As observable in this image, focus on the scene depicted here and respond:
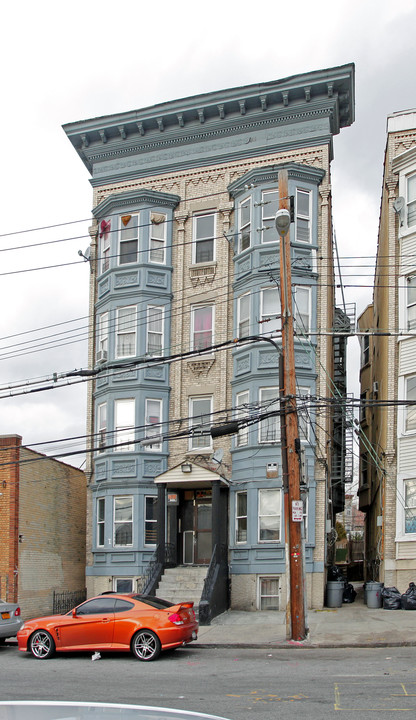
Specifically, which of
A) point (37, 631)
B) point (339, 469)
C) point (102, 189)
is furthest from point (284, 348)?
point (339, 469)

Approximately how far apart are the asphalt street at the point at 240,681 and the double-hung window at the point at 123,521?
9323 mm

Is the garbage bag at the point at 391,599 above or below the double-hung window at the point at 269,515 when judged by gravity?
below

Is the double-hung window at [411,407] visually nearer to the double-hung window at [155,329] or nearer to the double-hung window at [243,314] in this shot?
the double-hung window at [243,314]

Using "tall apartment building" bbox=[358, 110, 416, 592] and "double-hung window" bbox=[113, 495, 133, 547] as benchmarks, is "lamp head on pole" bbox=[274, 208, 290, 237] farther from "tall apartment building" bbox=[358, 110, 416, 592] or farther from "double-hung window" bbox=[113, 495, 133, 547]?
"double-hung window" bbox=[113, 495, 133, 547]

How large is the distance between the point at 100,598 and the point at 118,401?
38.1ft

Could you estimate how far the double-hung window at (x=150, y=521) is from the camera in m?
25.6

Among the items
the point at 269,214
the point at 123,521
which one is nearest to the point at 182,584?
the point at 123,521

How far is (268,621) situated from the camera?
69.5 feet

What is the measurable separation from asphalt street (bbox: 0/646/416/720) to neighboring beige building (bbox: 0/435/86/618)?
307 inches

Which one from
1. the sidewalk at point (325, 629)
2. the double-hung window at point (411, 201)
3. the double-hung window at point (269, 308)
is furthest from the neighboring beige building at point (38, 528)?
the double-hung window at point (411, 201)

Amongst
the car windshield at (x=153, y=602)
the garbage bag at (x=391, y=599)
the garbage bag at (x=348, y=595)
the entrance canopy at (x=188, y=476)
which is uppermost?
the entrance canopy at (x=188, y=476)

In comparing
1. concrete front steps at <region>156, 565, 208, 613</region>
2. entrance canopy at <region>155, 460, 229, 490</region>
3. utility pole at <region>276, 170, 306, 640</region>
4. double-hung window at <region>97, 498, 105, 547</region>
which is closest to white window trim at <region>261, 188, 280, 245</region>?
utility pole at <region>276, 170, 306, 640</region>

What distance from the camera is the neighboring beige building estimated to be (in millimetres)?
24031

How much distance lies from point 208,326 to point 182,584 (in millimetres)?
8637
